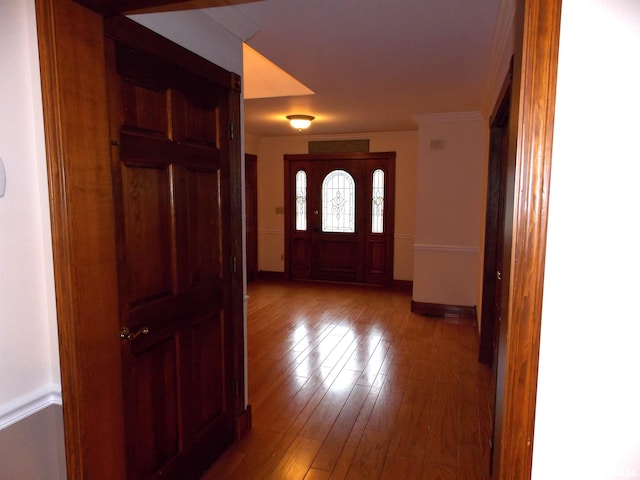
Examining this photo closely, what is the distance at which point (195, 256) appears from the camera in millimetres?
2045

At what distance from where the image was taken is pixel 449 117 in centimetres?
495

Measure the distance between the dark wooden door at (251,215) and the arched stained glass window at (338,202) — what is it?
3.97 ft

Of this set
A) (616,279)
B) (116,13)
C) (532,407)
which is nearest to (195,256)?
(116,13)

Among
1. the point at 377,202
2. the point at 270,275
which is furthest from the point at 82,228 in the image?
the point at 270,275

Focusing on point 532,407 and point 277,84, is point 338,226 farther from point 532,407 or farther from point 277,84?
point 532,407

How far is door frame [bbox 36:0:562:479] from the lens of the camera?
0.97 metres

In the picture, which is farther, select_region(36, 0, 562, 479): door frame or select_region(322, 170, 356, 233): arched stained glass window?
select_region(322, 170, 356, 233): arched stained glass window

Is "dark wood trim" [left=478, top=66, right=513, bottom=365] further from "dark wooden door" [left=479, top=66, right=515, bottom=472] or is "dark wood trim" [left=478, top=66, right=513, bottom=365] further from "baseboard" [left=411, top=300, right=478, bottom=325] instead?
"baseboard" [left=411, top=300, right=478, bottom=325]

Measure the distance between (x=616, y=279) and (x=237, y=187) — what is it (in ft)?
6.00

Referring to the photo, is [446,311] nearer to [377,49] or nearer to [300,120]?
[300,120]

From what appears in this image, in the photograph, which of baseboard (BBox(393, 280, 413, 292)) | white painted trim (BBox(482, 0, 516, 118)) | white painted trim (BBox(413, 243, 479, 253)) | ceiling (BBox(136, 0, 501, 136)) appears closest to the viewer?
white painted trim (BBox(482, 0, 516, 118))

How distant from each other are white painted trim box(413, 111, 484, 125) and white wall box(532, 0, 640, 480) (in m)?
4.17

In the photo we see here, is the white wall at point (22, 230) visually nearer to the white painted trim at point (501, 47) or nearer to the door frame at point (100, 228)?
the door frame at point (100, 228)

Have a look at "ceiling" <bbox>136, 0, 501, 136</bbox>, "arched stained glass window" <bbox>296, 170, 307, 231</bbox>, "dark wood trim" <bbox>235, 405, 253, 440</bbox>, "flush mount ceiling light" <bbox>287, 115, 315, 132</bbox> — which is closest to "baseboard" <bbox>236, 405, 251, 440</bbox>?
"dark wood trim" <bbox>235, 405, 253, 440</bbox>
